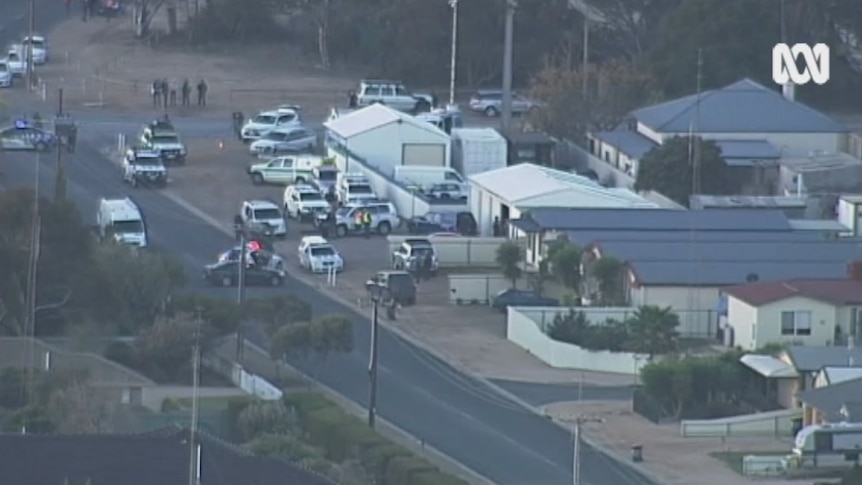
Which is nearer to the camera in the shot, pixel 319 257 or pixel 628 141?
pixel 319 257

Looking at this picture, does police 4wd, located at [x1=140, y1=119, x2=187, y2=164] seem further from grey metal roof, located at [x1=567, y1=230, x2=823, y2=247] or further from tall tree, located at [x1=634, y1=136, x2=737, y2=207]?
grey metal roof, located at [x1=567, y1=230, x2=823, y2=247]

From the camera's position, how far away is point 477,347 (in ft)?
101

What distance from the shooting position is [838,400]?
2714 centimetres

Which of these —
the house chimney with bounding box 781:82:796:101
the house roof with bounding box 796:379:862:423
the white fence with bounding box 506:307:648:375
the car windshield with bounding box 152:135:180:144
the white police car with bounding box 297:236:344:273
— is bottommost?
the white fence with bounding box 506:307:648:375

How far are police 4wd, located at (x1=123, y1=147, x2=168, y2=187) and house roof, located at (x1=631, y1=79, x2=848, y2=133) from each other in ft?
19.4

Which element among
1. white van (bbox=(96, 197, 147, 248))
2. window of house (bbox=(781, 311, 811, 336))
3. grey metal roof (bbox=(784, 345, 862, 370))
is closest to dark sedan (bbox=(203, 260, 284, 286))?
white van (bbox=(96, 197, 147, 248))

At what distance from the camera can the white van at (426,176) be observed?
126 feet

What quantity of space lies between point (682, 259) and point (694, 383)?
173 inches

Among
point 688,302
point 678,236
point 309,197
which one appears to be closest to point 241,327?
point 688,302

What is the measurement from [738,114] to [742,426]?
13105mm

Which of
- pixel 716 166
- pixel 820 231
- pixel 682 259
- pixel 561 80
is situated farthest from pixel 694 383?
pixel 561 80

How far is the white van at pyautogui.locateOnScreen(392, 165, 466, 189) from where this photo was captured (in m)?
38.5

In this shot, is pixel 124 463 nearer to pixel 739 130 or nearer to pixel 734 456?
pixel 734 456

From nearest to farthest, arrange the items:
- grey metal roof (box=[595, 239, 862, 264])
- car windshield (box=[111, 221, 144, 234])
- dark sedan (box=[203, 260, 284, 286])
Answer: grey metal roof (box=[595, 239, 862, 264]), dark sedan (box=[203, 260, 284, 286]), car windshield (box=[111, 221, 144, 234])
